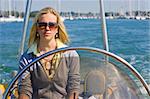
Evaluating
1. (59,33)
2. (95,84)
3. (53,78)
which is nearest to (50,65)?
(53,78)

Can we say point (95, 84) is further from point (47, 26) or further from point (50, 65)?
point (47, 26)

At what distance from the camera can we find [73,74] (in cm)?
153

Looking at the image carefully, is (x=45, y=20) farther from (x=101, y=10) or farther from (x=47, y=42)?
(x=101, y=10)

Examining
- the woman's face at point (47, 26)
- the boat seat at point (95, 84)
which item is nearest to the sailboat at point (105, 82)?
the boat seat at point (95, 84)

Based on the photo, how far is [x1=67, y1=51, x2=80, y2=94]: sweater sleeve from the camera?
1523mm

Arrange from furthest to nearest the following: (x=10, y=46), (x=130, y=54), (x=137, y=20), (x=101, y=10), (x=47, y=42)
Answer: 1. (x=137, y=20)
2. (x=10, y=46)
3. (x=130, y=54)
4. (x=101, y=10)
5. (x=47, y=42)

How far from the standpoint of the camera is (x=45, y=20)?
67.7 inches

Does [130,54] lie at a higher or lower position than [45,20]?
lower

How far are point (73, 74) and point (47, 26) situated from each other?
0.90ft

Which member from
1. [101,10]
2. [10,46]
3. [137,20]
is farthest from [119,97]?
[137,20]

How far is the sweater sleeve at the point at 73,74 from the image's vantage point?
5.00 ft

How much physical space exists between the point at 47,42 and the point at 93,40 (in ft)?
32.5

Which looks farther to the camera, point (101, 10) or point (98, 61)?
point (101, 10)

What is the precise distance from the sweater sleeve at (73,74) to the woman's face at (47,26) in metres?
0.22
